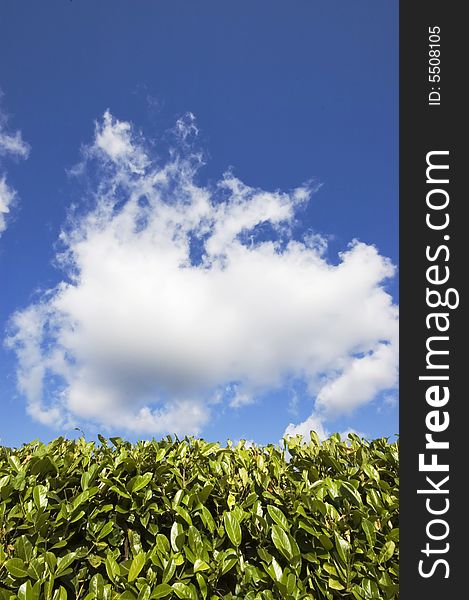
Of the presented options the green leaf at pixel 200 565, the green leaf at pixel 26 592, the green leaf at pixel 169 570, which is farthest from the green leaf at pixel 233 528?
the green leaf at pixel 26 592

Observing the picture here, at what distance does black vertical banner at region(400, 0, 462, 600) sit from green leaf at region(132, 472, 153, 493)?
1.85m

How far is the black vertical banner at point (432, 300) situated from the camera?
3289 mm

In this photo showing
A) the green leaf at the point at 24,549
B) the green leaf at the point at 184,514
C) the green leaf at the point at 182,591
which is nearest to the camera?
the green leaf at the point at 182,591

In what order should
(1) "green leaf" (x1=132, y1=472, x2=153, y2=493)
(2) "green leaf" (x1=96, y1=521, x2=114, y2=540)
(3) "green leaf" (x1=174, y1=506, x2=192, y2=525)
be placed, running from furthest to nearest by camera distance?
(1) "green leaf" (x1=132, y1=472, x2=153, y2=493) < (2) "green leaf" (x1=96, y1=521, x2=114, y2=540) < (3) "green leaf" (x1=174, y1=506, x2=192, y2=525)

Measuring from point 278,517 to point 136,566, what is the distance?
99 centimetres

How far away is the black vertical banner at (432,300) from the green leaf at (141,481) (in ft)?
6.06

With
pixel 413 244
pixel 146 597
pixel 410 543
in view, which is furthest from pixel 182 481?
pixel 413 244

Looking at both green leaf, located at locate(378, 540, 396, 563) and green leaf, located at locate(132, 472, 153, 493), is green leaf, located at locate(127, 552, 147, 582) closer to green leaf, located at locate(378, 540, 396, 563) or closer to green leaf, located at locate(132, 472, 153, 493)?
green leaf, located at locate(132, 472, 153, 493)

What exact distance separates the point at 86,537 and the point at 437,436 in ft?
8.53

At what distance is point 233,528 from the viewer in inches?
135

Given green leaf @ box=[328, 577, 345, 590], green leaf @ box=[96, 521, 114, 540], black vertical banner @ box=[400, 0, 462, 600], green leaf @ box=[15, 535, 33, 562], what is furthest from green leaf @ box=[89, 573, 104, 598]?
black vertical banner @ box=[400, 0, 462, 600]

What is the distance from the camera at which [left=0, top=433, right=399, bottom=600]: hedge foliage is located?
3297 mm

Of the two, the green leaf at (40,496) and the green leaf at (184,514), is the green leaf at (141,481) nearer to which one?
the green leaf at (184,514)

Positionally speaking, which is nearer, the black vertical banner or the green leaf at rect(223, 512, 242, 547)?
the black vertical banner
